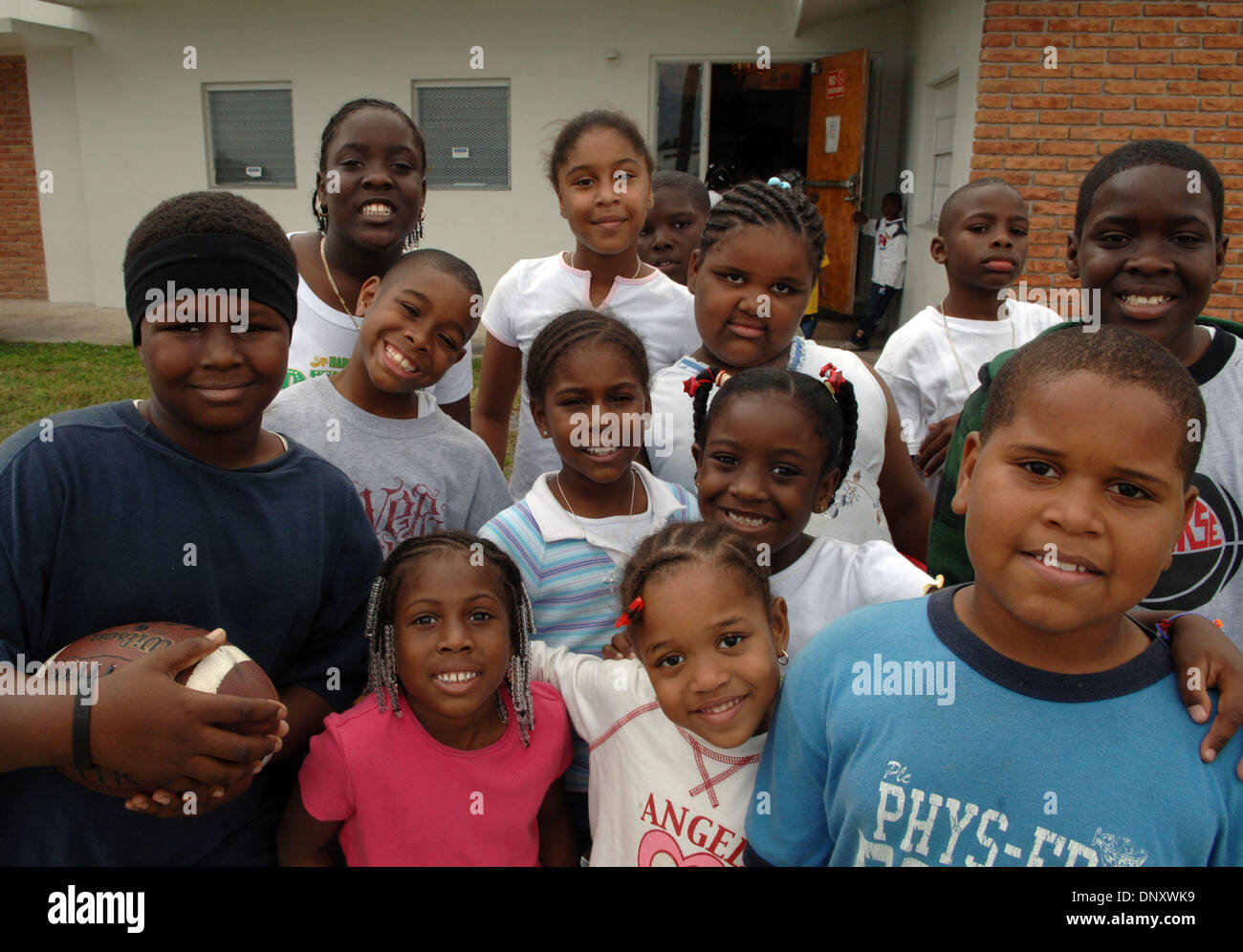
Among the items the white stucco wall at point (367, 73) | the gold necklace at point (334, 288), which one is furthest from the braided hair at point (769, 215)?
the white stucco wall at point (367, 73)

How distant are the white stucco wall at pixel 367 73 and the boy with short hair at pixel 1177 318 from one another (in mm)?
8432

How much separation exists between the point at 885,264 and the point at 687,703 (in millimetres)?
8894

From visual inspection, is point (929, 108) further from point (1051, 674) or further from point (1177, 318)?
point (1051, 674)

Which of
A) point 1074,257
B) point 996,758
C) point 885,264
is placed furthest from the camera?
point 885,264

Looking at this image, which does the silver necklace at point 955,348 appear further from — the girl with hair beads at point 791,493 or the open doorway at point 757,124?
the open doorway at point 757,124

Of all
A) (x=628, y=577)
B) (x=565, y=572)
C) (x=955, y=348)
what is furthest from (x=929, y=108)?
(x=628, y=577)

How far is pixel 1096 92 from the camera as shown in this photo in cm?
693

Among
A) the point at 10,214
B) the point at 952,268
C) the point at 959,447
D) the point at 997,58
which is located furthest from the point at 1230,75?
the point at 10,214

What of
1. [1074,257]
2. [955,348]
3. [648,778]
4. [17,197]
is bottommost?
[648,778]

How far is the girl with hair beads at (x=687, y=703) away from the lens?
1824mm

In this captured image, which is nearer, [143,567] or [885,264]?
[143,567]

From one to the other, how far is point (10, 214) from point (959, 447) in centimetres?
1530

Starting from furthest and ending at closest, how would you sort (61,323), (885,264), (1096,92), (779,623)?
(61,323), (885,264), (1096,92), (779,623)

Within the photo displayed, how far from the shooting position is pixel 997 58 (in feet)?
23.0
